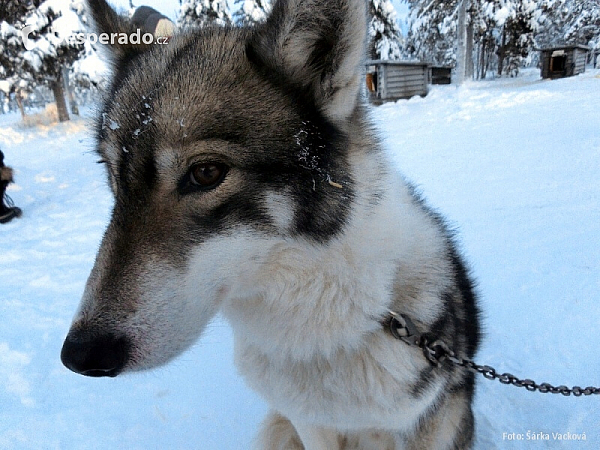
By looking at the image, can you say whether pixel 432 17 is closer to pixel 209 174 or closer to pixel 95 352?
pixel 209 174

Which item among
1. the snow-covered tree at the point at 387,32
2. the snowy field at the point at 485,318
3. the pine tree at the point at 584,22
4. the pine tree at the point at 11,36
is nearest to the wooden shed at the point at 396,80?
the snow-covered tree at the point at 387,32

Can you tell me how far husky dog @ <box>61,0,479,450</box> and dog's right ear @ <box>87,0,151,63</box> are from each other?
13 millimetres

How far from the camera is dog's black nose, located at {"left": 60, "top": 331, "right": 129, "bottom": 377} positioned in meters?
1.14

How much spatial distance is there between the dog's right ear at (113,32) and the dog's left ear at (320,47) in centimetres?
67

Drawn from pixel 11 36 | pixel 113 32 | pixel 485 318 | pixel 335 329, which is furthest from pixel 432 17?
pixel 335 329

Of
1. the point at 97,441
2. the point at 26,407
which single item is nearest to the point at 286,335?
the point at 97,441

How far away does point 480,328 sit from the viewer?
223 cm

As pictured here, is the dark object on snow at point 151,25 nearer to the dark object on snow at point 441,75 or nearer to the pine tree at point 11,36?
the pine tree at point 11,36

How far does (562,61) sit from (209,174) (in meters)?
26.4

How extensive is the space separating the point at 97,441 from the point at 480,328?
2.11 meters

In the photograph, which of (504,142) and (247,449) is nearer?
(247,449)

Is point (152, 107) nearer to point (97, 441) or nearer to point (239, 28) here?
point (239, 28)

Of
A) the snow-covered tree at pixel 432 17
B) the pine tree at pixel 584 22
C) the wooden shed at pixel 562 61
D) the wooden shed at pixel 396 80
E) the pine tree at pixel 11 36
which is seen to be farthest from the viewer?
the pine tree at pixel 584 22

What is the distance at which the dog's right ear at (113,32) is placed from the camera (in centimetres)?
187
